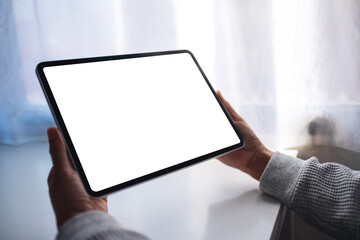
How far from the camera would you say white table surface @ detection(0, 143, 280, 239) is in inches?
21.1

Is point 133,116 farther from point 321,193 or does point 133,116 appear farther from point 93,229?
point 321,193

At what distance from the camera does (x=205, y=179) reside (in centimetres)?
73

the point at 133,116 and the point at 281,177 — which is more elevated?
the point at 133,116

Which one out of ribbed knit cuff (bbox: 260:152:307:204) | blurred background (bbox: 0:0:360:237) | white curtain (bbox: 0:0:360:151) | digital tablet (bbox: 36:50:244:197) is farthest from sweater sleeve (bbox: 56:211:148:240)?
white curtain (bbox: 0:0:360:151)

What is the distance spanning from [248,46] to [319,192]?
17.0 inches

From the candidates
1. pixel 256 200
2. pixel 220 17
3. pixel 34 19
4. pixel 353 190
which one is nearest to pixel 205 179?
pixel 256 200

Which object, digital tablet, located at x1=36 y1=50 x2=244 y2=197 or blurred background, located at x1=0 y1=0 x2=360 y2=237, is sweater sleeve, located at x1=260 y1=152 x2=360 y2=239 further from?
blurred background, located at x1=0 y1=0 x2=360 y2=237

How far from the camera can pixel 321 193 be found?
0.56m

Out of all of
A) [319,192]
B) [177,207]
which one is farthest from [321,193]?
[177,207]

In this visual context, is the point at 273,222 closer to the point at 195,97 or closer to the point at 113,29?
the point at 195,97

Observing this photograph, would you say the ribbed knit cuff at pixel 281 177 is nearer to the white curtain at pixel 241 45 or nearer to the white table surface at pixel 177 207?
the white table surface at pixel 177 207

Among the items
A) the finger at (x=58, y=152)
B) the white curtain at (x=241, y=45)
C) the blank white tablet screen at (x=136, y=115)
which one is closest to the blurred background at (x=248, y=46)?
the white curtain at (x=241, y=45)

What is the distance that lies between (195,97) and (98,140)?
0.22m

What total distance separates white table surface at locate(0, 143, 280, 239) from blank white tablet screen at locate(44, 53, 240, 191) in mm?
99
